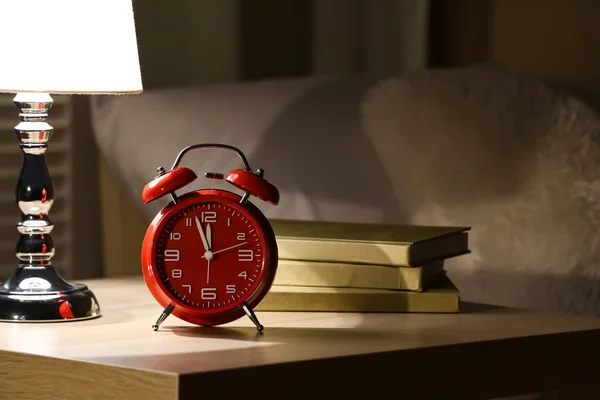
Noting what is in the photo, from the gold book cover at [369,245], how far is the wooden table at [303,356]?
7cm

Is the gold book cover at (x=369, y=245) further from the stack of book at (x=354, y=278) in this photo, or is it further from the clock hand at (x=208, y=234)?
the clock hand at (x=208, y=234)

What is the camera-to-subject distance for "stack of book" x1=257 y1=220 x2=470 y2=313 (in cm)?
125

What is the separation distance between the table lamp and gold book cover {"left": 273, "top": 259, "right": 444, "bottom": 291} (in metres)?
0.23

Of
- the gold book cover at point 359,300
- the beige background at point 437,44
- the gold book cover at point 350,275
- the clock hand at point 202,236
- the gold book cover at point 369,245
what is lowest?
the gold book cover at point 359,300

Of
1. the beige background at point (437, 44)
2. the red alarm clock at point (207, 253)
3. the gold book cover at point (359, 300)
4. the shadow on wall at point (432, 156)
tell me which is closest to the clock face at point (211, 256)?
the red alarm clock at point (207, 253)

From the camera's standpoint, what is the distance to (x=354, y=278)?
126 cm

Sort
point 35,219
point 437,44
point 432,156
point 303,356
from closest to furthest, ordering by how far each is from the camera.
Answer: point 303,356
point 35,219
point 432,156
point 437,44

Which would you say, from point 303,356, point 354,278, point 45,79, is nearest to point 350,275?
point 354,278

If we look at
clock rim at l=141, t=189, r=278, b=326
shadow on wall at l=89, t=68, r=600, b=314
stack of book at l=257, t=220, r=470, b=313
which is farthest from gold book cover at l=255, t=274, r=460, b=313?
shadow on wall at l=89, t=68, r=600, b=314

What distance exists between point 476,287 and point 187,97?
668 mm

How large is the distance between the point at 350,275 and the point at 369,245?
42mm

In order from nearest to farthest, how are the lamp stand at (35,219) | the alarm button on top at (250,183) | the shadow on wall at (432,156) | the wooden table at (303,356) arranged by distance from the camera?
the wooden table at (303,356)
the alarm button on top at (250,183)
the lamp stand at (35,219)
the shadow on wall at (432,156)

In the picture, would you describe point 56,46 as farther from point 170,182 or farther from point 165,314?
point 165,314

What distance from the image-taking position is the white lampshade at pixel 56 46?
115cm
